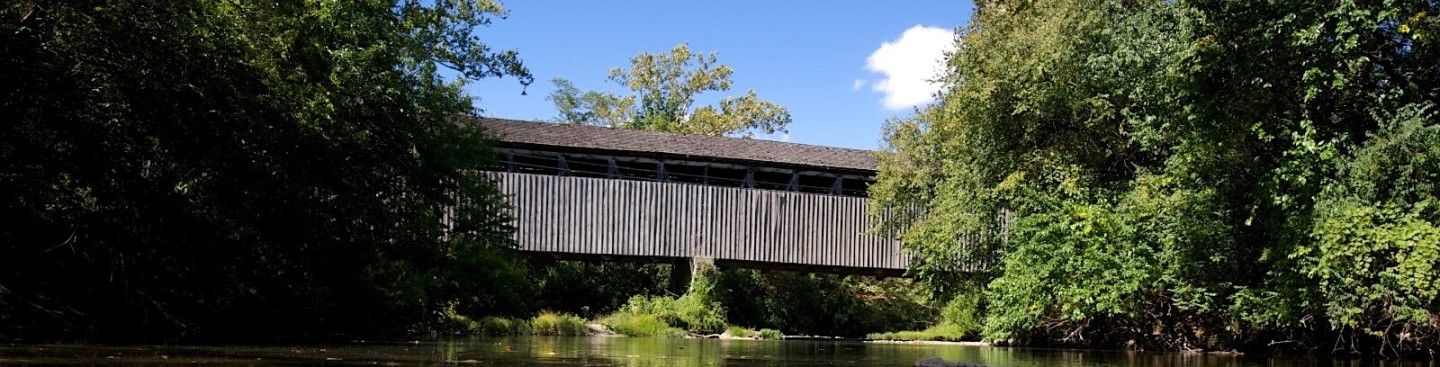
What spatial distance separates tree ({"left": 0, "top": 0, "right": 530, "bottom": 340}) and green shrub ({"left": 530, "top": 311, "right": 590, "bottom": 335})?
5409 mm

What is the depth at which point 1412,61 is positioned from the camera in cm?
1317

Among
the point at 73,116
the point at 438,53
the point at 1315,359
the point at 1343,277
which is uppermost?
the point at 438,53

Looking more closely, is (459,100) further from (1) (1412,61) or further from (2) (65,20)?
(1) (1412,61)

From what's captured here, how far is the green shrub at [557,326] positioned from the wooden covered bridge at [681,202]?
2.37 m

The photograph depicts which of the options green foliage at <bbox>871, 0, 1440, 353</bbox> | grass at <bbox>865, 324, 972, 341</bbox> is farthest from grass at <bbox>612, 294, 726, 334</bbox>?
green foliage at <bbox>871, 0, 1440, 353</bbox>

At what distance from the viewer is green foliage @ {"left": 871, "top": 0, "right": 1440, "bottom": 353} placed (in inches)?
484

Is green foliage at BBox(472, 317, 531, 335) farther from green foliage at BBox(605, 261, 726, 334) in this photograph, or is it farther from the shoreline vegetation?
green foliage at BBox(605, 261, 726, 334)

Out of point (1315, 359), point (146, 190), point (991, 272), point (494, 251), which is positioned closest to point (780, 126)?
point (991, 272)

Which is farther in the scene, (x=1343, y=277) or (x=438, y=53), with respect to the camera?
(x=438, y=53)

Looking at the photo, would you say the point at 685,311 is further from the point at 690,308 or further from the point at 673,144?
the point at 673,144

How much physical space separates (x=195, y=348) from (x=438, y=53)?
434 inches

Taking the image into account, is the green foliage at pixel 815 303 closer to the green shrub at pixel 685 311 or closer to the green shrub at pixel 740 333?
the green shrub at pixel 685 311

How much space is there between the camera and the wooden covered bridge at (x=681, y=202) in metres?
23.6

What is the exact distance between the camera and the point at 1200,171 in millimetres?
14281
